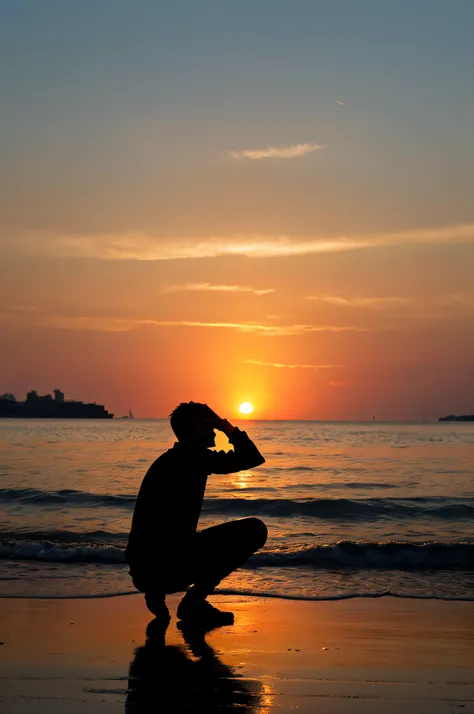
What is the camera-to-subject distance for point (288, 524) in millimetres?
15789

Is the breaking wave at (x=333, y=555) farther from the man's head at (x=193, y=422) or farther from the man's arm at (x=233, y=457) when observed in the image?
the man's head at (x=193, y=422)

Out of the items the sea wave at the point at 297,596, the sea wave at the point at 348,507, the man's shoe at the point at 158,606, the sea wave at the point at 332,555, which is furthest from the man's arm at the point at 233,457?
the sea wave at the point at 348,507

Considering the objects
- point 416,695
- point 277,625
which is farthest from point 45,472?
point 416,695

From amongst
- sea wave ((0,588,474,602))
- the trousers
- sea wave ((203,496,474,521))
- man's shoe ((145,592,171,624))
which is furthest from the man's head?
sea wave ((203,496,474,521))

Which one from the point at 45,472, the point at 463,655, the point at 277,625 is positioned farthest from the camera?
the point at 45,472

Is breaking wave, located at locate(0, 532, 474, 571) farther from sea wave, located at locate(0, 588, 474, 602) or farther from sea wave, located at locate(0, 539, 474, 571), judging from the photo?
sea wave, located at locate(0, 588, 474, 602)

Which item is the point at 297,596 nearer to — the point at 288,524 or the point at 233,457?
the point at 233,457

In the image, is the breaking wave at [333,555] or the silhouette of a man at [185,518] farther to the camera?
the breaking wave at [333,555]

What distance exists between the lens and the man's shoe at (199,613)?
6500 mm

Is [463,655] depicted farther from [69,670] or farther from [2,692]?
[2,692]

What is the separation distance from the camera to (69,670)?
531 cm

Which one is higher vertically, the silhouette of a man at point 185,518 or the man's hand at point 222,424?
the man's hand at point 222,424

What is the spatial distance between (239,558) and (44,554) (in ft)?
18.7

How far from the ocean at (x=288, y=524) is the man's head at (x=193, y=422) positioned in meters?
3.07
